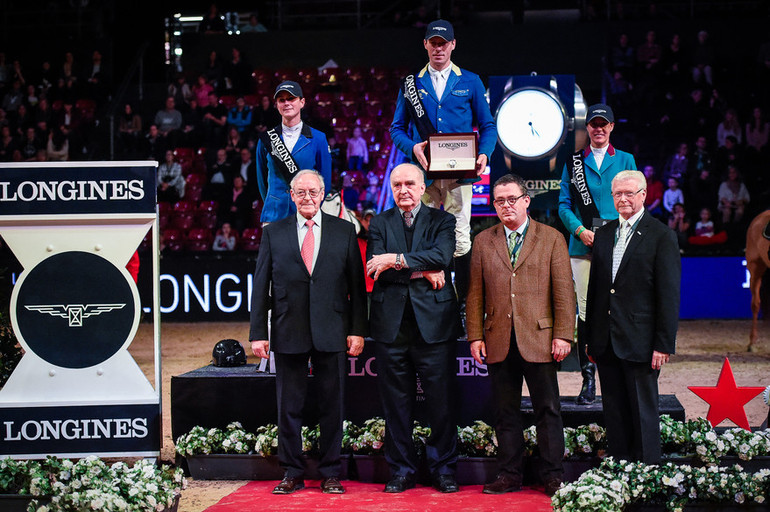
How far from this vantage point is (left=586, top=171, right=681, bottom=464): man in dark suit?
5.28 meters

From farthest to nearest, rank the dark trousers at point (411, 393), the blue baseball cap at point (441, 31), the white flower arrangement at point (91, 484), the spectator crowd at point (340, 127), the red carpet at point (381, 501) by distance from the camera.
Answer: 1. the spectator crowd at point (340, 127)
2. the blue baseball cap at point (441, 31)
3. the dark trousers at point (411, 393)
4. the red carpet at point (381, 501)
5. the white flower arrangement at point (91, 484)

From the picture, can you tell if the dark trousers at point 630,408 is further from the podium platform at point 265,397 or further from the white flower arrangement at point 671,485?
the podium platform at point 265,397

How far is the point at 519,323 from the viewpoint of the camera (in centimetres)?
552


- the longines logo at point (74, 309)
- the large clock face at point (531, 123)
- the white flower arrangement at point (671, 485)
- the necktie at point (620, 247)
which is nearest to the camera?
the white flower arrangement at point (671, 485)

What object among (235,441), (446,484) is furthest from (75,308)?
(446,484)

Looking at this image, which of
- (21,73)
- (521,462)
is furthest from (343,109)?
(521,462)

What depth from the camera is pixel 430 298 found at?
18.6 ft

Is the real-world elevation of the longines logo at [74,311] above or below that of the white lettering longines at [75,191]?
below

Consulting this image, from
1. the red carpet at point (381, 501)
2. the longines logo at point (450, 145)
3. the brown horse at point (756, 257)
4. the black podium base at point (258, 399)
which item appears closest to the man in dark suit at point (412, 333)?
the red carpet at point (381, 501)

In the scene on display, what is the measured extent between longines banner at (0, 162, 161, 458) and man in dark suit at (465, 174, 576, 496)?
77.0 inches

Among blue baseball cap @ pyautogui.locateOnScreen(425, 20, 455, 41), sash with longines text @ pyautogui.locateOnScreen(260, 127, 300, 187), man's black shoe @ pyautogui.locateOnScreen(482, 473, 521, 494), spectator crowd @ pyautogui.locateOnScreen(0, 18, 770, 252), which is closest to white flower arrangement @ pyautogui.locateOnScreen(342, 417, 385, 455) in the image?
man's black shoe @ pyautogui.locateOnScreen(482, 473, 521, 494)

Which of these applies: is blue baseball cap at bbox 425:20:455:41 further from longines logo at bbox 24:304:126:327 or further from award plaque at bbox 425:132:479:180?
longines logo at bbox 24:304:126:327

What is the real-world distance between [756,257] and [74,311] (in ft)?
28.0

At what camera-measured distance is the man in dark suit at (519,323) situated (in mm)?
5516
